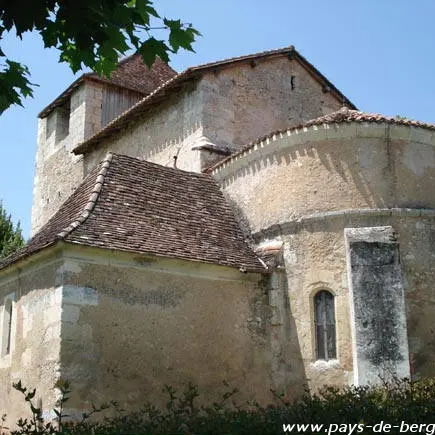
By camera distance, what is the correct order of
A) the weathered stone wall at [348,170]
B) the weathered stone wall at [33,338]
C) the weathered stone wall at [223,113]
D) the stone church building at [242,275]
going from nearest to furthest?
the weathered stone wall at [33,338], the stone church building at [242,275], the weathered stone wall at [348,170], the weathered stone wall at [223,113]

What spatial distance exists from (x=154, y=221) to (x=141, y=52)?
578 centimetres

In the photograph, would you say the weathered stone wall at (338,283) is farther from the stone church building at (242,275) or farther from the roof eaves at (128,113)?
the roof eaves at (128,113)

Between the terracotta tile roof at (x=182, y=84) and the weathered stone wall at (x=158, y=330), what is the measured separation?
5558mm

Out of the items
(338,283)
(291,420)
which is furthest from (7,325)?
(291,420)

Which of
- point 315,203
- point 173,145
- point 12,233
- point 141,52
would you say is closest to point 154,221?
point 315,203

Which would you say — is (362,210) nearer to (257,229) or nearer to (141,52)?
(257,229)

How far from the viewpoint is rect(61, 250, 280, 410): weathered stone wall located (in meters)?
9.37

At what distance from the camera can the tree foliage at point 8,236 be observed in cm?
2255

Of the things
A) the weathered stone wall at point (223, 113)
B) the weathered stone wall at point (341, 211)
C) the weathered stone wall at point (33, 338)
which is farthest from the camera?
the weathered stone wall at point (223, 113)

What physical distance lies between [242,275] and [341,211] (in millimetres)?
2020

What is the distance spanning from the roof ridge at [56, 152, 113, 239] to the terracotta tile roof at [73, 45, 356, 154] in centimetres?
347

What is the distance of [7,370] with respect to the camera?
35.4 ft

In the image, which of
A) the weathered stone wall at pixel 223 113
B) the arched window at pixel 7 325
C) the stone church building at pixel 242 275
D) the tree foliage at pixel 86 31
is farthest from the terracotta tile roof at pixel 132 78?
the tree foliage at pixel 86 31

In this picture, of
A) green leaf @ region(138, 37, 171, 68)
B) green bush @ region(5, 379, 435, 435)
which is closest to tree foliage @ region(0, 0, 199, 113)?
green leaf @ region(138, 37, 171, 68)
